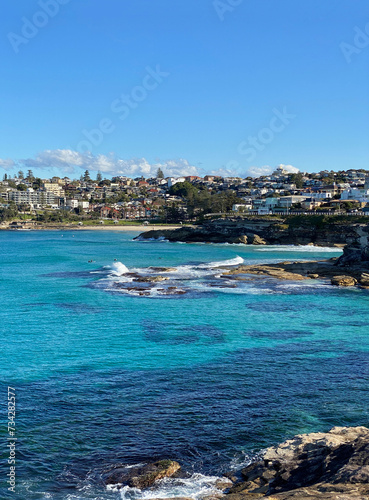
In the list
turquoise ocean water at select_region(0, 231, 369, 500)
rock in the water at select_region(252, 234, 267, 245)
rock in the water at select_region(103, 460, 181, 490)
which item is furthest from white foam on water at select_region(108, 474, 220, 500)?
rock in the water at select_region(252, 234, 267, 245)

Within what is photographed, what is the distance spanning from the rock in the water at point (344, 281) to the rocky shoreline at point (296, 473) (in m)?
33.6

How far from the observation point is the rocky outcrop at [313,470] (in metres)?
9.88

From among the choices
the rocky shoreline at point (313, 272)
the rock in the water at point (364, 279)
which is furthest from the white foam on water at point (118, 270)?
the rock in the water at point (364, 279)

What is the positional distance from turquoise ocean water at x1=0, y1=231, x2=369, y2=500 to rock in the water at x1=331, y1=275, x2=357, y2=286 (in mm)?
5868

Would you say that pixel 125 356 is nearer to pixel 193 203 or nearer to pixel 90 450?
pixel 90 450

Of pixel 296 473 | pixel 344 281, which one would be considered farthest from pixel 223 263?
pixel 296 473

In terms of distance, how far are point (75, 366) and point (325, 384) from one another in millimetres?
10973

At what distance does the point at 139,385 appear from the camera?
19.4m

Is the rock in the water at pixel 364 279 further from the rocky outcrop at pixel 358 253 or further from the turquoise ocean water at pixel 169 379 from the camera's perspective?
the turquoise ocean water at pixel 169 379

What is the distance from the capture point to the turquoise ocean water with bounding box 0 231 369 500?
1409cm

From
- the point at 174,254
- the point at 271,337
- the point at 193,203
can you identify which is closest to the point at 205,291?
the point at 271,337

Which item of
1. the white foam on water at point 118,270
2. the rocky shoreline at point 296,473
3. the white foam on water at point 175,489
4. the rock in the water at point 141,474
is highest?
the white foam on water at point 118,270

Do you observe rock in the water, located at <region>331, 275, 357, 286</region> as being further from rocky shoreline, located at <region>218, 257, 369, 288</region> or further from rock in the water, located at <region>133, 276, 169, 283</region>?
rock in the water, located at <region>133, 276, 169, 283</region>

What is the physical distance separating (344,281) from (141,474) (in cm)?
3754
